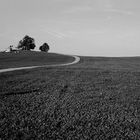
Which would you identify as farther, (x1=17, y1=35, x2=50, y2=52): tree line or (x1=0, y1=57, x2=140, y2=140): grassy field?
(x1=17, y1=35, x2=50, y2=52): tree line

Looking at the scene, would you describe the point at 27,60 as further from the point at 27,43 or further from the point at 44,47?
the point at 44,47

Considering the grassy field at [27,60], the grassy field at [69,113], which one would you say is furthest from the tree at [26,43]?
the grassy field at [69,113]

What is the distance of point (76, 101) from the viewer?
13891 millimetres

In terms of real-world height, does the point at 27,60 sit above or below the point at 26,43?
below

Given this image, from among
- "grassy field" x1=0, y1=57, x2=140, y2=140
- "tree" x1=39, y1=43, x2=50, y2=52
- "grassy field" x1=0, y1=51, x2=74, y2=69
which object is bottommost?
"grassy field" x1=0, y1=57, x2=140, y2=140

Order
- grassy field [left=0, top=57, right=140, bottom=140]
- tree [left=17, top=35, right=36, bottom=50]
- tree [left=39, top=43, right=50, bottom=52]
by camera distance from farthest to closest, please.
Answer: tree [left=39, top=43, right=50, bottom=52] < tree [left=17, top=35, right=36, bottom=50] < grassy field [left=0, top=57, right=140, bottom=140]

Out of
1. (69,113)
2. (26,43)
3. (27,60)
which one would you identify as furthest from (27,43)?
(69,113)

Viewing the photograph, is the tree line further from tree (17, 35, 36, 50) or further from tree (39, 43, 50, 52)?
tree (39, 43, 50, 52)

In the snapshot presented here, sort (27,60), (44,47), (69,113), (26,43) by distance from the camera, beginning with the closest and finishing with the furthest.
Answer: (69,113)
(27,60)
(26,43)
(44,47)

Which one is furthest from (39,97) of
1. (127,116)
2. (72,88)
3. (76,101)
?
(127,116)

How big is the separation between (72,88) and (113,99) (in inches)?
176

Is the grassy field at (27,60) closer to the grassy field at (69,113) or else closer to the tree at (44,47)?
the grassy field at (69,113)

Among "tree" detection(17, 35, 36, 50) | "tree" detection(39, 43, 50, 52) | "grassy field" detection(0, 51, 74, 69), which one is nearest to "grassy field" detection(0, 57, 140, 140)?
"grassy field" detection(0, 51, 74, 69)

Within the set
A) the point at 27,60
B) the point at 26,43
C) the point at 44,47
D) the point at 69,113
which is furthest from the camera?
the point at 44,47
